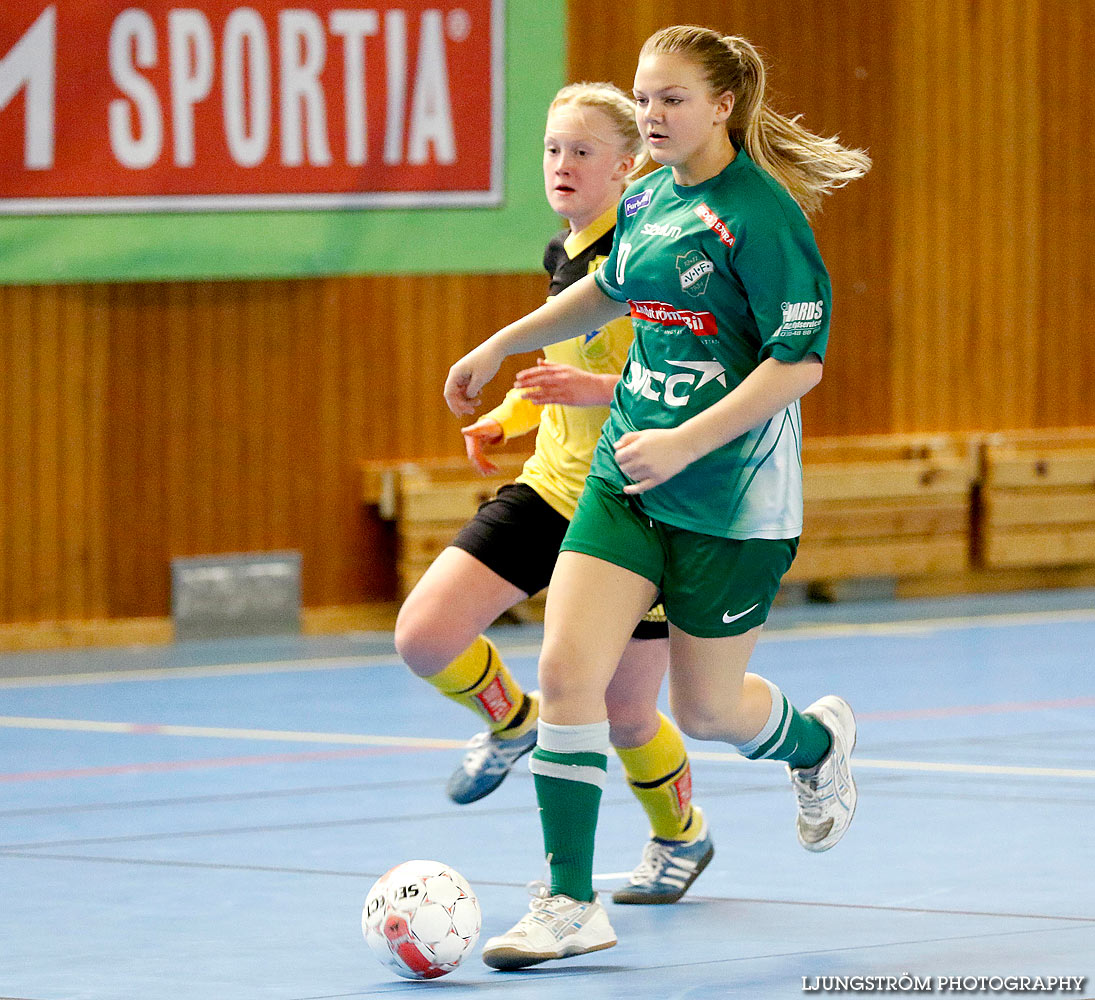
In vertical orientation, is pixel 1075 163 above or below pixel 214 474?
above

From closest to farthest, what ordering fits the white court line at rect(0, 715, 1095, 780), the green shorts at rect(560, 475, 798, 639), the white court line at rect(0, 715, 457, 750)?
the green shorts at rect(560, 475, 798, 639), the white court line at rect(0, 715, 1095, 780), the white court line at rect(0, 715, 457, 750)

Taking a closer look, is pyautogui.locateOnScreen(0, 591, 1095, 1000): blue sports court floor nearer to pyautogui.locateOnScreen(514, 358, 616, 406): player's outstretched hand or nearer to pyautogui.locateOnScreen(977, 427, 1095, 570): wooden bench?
pyautogui.locateOnScreen(514, 358, 616, 406): player's outstretched hand

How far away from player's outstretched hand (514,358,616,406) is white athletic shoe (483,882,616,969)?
982mm

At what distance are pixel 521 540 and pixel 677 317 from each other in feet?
3.16

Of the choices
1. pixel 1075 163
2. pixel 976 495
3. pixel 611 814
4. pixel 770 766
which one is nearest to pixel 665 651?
pixel 611 814

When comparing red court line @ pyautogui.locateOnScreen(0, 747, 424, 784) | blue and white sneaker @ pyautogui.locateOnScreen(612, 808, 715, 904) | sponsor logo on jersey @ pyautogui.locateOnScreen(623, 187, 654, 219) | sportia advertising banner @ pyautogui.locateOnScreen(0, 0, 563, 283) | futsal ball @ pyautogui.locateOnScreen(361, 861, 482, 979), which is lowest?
red court line @ pyautogui.locateOnScreen(0, 747, 424, 784)

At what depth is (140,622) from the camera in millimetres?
8719

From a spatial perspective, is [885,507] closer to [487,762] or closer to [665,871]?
[487,762]

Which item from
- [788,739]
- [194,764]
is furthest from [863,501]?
[788,739]

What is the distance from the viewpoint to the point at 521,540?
4582 millimetres

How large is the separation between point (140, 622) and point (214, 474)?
0.73 m

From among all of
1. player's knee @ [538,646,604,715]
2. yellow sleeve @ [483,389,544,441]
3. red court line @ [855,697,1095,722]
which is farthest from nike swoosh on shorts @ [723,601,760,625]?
red court line @ [855,697,1095,722]

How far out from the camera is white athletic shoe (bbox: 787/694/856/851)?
422 centimetres

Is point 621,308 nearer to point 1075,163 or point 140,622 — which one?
point 140,622
